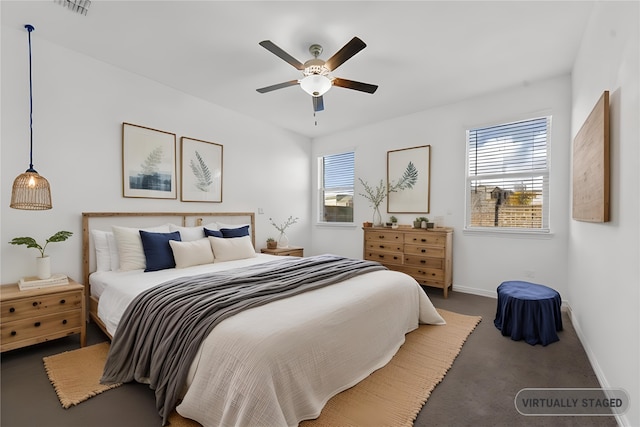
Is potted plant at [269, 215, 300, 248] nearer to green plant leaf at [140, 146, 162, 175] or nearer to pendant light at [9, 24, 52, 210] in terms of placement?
green plant leaf at [140, 146, 162, 175]

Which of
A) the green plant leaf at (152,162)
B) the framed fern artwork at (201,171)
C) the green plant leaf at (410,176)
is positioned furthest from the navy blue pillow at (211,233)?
the green plant leaf at (410,176)

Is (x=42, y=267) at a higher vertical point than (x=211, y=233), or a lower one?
lower

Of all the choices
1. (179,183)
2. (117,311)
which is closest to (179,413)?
(117,311)

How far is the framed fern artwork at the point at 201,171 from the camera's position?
403 cm

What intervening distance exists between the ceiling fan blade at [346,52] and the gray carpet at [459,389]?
2551 mm


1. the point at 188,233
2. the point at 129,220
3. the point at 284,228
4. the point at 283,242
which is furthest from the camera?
the point at 284,228

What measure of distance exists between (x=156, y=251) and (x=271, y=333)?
2074mm

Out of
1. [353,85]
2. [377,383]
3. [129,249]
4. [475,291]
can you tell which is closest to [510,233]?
[475,291]

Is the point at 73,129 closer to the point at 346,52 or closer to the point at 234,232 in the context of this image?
the point at 234,232

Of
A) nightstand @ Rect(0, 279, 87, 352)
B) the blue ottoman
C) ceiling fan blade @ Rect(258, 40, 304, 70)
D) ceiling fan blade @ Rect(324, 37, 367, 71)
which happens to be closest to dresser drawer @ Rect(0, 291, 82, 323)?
nightstand @ Rect(0, 279, 87, 352)

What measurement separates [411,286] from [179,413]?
2102 mm

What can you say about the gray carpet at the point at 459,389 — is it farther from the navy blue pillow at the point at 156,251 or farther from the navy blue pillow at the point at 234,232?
the navy blue pillow at the point at 234,232

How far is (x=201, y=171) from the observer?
422 cm

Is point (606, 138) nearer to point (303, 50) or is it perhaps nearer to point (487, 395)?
point (487, 395)
